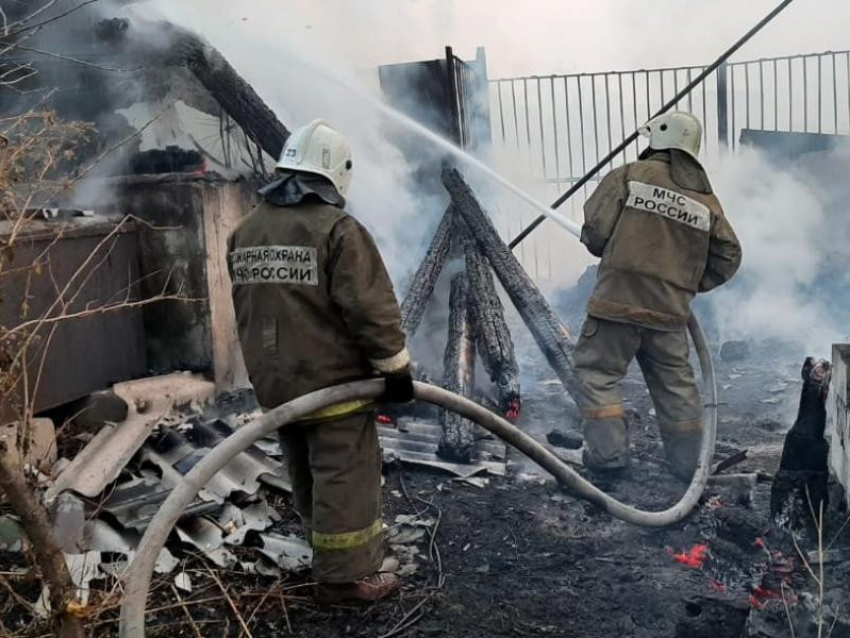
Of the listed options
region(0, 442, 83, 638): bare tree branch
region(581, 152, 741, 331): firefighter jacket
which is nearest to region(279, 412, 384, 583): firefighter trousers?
region(0, 442, 83, 638): bare tree branch

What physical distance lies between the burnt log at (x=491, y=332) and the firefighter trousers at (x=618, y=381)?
1.17 metres

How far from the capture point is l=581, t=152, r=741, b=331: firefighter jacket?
5090 mm

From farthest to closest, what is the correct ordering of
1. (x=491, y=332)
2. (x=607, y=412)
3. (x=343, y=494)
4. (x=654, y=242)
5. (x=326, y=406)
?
(x=491, y=332) < (x=607, y=412) < (x=654, y=242) < (x=343, y=494) < (x=326, y=406)

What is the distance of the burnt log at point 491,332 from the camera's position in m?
6.59

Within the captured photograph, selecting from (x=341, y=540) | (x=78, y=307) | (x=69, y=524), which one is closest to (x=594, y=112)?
(x=78, y=307)

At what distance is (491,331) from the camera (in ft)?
22.7

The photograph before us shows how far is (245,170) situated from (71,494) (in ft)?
12.3

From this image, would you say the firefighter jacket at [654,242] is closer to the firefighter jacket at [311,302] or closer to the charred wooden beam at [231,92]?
the firefighter jacket at [311,302]

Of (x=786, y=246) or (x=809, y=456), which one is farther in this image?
(x=786, y=246)

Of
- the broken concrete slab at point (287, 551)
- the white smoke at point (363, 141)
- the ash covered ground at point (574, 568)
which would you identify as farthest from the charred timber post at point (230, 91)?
the broken concrete slab at point (287, 551)

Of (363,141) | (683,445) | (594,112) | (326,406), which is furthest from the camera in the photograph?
(594,112)

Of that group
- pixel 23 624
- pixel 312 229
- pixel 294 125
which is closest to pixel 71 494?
pixel 23 624

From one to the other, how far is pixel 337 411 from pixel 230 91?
4.33 metres

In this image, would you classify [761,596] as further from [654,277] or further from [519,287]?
[519,287]
